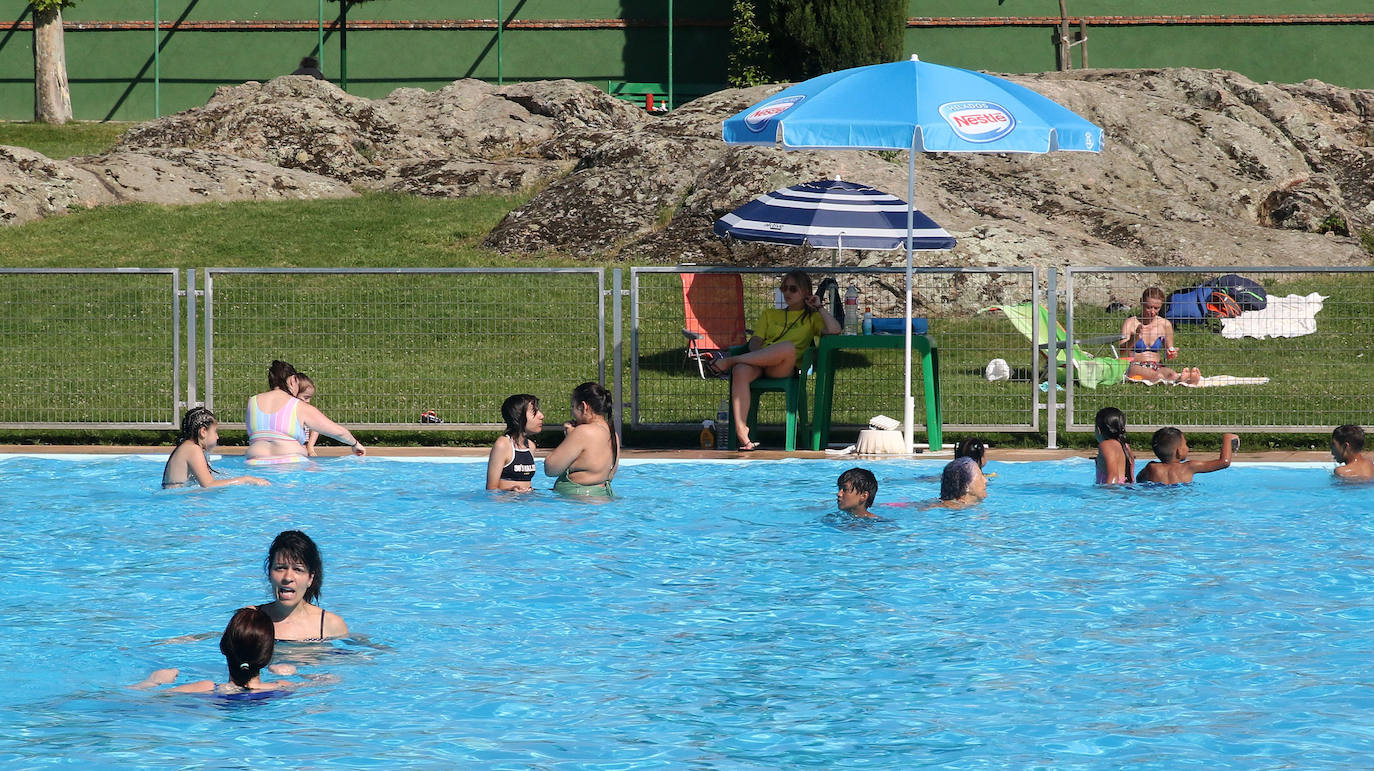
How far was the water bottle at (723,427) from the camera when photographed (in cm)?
1234

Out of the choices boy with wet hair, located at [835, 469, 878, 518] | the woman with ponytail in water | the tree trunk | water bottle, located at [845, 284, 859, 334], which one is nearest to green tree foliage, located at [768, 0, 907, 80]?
the tree trunk

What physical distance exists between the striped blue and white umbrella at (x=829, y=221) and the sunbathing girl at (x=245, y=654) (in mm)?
8897

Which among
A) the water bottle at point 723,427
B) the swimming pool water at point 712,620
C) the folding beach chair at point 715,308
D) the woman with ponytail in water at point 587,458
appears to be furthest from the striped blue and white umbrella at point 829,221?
the woman with ponytail in water at point 587,458

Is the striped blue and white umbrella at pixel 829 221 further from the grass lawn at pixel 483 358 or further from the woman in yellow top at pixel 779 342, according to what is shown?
the woman in yellow top at pixel 779 342

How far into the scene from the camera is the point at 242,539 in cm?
923

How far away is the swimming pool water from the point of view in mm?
5648

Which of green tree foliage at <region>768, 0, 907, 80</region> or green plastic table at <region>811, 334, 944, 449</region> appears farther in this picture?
green tree foliage at <region>768, 0, 907, 80</region>

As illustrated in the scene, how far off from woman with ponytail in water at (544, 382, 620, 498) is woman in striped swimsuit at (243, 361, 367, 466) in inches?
85.0

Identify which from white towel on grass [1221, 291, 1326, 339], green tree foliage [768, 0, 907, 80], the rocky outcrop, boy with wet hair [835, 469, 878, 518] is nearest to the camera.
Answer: boy with wet hair [835, 469, 878, 518]

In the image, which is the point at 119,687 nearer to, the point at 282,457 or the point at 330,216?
the point at 282,457

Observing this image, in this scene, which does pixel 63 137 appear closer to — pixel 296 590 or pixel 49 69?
pixel 49 69

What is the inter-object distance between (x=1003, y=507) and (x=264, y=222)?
14660 millimetres

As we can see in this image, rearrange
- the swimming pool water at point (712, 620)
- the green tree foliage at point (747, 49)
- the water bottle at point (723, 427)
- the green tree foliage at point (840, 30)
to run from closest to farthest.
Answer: the swimming pool water at point (712, 620) < the water bottle at point (723, 427) < the green tree foliage at point (840, 30) < the green tree foliage at point (747, 49)

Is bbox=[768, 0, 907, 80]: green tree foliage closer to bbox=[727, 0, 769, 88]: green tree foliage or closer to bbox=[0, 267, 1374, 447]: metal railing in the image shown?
bbox=[727, 0, 769, 88]: green tree foliage
